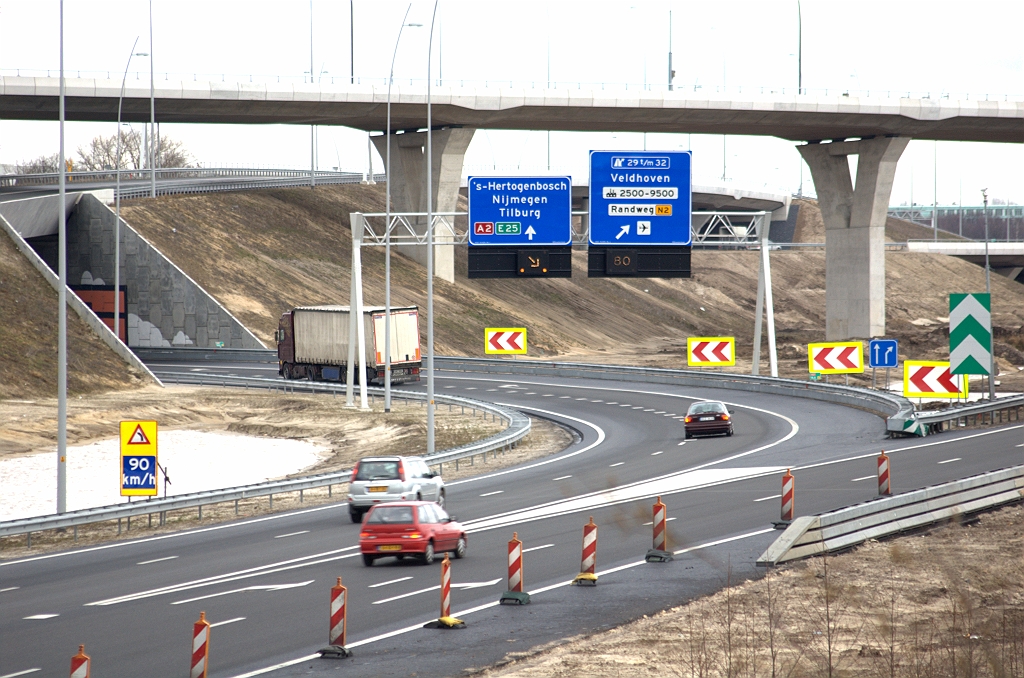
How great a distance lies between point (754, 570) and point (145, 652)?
8810 millimetres

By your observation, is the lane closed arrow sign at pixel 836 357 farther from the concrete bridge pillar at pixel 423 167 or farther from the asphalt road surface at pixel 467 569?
the concrete bridge pillar at pixel 423 167

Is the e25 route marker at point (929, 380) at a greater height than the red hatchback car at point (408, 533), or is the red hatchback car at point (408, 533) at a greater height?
the e25 route marker at point (929, 380)

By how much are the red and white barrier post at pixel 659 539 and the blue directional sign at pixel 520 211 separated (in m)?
21.3

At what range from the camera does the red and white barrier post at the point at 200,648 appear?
1218 centimetres

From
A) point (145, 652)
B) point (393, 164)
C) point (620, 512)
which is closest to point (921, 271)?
point (393, 164)

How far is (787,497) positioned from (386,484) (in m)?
8.53

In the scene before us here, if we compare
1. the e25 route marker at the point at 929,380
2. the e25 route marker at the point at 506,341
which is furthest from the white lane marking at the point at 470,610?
the e25 route marker at the point at 506,341

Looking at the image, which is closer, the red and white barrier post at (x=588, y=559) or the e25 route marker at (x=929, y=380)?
the red and white barrier post at (x=588, y=559)

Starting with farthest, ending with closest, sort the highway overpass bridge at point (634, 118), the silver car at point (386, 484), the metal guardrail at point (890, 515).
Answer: the highway overpass bridge at point (634, 118) → the silver car at point (386, 484) → the metal guardrail at point (890, 515)

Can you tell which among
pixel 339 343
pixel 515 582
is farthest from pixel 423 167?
pixel 515 582

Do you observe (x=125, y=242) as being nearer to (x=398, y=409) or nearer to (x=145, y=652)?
(x=398, y=409)

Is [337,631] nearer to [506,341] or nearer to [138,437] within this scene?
[138,437]

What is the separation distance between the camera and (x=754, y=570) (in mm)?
18047

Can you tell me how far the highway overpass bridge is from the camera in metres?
79.4
